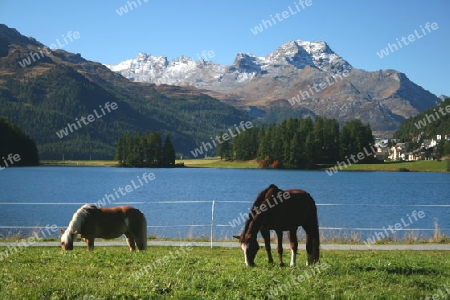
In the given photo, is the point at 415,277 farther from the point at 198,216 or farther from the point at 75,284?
the point at 198,216

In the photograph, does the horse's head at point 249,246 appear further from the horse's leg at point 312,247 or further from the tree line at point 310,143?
the tree line at point 310,143

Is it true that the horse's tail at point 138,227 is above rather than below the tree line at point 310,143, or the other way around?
below

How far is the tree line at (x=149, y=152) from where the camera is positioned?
6024 inches

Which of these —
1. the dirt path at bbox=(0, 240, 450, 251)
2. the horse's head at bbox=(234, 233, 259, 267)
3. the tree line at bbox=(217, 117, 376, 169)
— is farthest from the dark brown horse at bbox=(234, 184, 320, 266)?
the tree line at bbox=(217, 117, 376, 169)

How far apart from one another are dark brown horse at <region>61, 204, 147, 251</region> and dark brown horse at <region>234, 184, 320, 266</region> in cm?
471

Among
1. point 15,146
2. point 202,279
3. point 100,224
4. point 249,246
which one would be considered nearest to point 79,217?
point 100,224

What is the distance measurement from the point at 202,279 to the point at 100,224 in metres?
5.77

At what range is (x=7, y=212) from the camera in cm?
3844

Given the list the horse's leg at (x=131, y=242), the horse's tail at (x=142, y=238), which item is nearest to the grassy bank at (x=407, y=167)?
the horse's tail at (x=142, y=238)

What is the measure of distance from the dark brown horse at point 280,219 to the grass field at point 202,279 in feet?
1.43

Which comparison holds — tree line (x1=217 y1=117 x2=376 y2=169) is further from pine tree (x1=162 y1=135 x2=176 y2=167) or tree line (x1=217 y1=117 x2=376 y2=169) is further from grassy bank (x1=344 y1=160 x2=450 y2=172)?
pine tree (x1=162 y1=135 x2=176 y2=167)

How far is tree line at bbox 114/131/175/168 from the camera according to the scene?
153000 millimetres

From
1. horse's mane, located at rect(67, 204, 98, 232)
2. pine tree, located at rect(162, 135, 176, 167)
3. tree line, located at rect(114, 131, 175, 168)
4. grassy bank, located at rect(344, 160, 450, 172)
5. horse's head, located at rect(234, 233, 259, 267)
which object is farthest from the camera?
pine tree, located at rect(162, 135, 176, 167)

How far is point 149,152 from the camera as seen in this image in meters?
153
